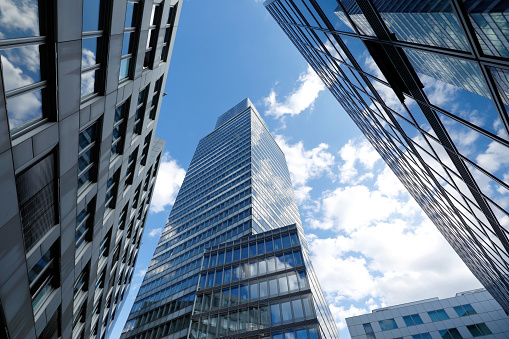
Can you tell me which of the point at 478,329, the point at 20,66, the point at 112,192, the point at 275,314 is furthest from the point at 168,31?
the point at 478,329

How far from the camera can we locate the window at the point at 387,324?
107ft

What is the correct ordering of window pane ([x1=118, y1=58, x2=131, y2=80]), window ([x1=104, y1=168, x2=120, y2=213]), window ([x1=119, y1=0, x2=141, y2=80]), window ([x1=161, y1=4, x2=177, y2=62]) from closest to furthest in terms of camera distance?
window ([x1=119, y1=0, x2=141, y2=80]) → window pane ([x1=118, y1=58, x2=131, y2=80]) → window ([x1=104, y1=168, x2=120, y2=213]) → window ([x1=161, y1=4, x2=177, y2=62])

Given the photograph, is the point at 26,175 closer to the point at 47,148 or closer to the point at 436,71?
the point at 47,148

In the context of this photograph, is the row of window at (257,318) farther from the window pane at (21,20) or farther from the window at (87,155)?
the window pane at (21,20)

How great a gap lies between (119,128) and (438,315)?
135ft

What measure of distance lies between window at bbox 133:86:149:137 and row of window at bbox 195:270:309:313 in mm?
21457

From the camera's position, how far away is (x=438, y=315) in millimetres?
32219

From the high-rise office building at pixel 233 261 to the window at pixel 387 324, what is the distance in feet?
22.7

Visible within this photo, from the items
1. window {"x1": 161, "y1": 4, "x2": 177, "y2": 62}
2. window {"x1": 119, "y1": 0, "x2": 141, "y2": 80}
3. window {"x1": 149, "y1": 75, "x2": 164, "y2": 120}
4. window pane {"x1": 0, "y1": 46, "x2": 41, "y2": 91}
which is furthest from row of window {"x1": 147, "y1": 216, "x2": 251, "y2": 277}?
window pane {"x1": 0, "y1": 46, "x2": 41, "y2": 91}

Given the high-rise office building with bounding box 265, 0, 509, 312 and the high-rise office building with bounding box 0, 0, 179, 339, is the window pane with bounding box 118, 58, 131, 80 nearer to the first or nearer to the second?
the high-rise office building with bounding box 0, 0, 179, 339

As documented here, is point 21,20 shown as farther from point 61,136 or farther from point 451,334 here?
point 451,334

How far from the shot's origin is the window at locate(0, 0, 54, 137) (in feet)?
20.3

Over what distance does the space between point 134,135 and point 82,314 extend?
504 inches

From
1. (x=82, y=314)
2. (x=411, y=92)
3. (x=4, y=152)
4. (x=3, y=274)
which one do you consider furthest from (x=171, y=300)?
(x=411, y=92)
